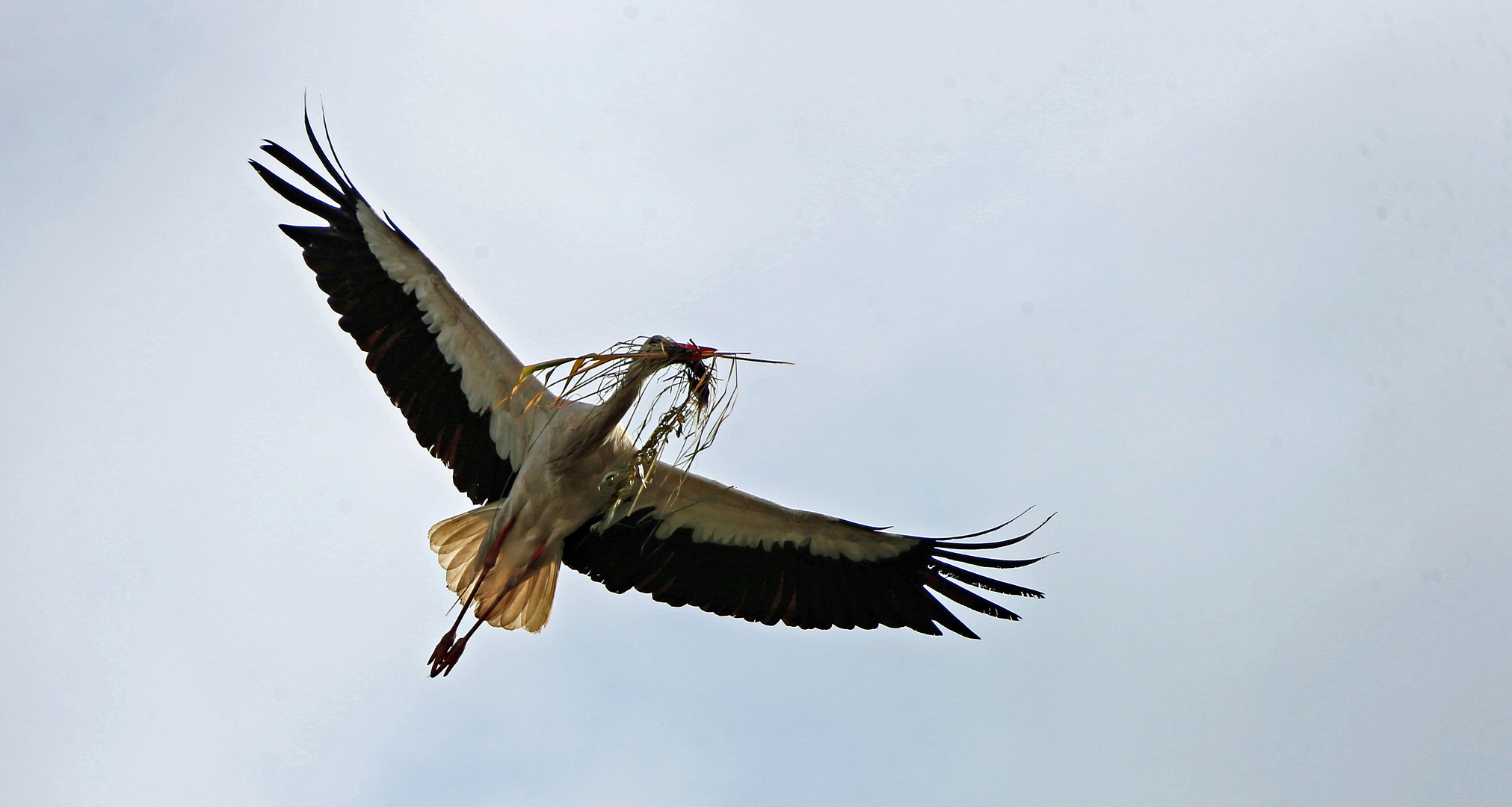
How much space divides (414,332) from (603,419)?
1506mm

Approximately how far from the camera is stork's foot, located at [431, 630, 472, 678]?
7648 mm

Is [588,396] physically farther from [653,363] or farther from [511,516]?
[511,516]

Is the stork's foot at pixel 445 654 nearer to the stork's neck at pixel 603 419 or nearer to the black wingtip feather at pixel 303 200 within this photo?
the stork's neck at pixel 603 419

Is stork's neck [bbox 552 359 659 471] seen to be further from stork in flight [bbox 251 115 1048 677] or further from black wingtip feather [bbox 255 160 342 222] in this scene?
black wingtip feather [bbox 255 160 342 222]

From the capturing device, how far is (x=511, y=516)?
7.69 m

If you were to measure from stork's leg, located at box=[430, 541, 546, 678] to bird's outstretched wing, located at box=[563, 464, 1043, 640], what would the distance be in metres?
0.36

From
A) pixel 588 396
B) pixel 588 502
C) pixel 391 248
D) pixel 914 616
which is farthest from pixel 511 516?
pixel 914 616

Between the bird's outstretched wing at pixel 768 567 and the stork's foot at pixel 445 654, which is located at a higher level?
the bird's outstretched wing at pixel 768 567

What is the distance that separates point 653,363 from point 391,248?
1.97 metres

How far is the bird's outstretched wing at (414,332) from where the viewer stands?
791 centimetres

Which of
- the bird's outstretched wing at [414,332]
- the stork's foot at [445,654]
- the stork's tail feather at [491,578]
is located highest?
the bird's outstretched wing at [414,332]

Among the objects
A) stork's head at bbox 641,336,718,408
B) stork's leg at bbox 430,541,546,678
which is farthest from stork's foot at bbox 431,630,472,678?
stork's head at bbox 641,336,718,408

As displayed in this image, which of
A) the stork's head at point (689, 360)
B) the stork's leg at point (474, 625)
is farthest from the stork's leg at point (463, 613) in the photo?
→ the stork's head at point (689, 360)

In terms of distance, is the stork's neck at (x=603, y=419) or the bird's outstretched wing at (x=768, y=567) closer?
the stork's neck at (x=603, y=419)
